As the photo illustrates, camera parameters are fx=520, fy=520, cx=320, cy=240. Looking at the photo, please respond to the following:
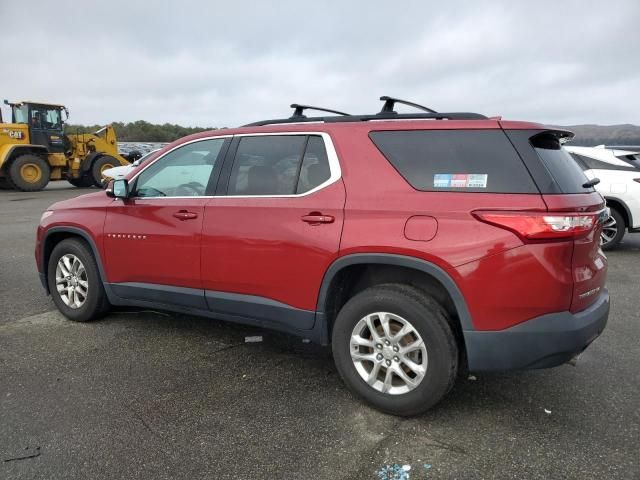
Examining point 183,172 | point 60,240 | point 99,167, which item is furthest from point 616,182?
point 99,167

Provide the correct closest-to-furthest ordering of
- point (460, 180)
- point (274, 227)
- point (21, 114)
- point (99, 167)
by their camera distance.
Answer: point (460, 180)
point (274, 227)
point (21, 114)
point (99, 167)

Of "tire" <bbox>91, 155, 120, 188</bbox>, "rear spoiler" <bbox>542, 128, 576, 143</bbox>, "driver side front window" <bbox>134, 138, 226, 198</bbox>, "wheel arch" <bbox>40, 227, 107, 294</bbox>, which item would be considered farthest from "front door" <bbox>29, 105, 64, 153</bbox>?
"rear spoiler" <bbox>542, 128, 576, 143</bbox>

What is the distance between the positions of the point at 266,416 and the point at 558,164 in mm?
2191

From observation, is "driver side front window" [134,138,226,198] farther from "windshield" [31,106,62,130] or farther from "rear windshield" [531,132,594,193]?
"windshield" [31,106,62,130]

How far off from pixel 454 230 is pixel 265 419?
4.98ft

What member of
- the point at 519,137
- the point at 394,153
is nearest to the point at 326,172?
the point at 394,153

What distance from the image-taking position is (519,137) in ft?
9.18

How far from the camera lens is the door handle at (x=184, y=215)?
3.78m

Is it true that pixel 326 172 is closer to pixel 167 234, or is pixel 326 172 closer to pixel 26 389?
pixel 167 234

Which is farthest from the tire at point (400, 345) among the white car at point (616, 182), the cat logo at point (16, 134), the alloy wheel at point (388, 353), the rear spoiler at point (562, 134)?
the cat logo at point (16, 134)

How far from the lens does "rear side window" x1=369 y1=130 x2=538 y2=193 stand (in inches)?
109

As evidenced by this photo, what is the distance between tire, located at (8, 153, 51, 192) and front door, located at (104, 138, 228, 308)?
16011mm

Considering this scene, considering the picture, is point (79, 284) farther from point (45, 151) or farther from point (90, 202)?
point (45, 151)

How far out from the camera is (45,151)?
1873cm
